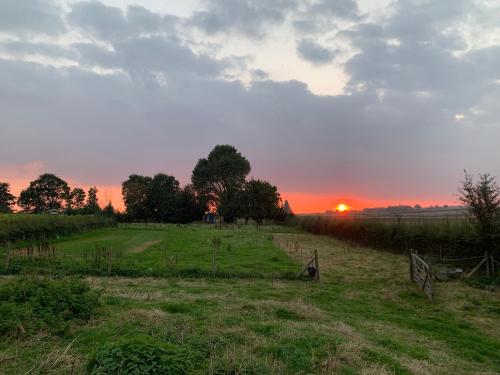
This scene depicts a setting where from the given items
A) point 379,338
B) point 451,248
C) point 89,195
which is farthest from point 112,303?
point 89,195

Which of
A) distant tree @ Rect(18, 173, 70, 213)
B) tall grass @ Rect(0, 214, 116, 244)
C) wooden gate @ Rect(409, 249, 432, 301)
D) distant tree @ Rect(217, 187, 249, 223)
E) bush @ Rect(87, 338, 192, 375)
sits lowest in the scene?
wooden gate @ Rect(409, 249, 432, 301)

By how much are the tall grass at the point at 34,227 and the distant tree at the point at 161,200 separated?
39829mm

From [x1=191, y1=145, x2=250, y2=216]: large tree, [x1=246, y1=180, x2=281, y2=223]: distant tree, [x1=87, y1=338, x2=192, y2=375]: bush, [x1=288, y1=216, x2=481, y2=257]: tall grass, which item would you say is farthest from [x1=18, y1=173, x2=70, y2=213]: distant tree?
[x1=87, y1=338, x2=192, y2=375]: bush

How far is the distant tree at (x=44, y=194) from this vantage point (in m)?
87.3

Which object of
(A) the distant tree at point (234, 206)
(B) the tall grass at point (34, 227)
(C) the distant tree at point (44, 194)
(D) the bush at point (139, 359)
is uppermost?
(C) the distant tree at point (44, 194)

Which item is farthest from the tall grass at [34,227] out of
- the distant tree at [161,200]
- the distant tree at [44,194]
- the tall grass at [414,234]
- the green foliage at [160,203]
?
the distant tree at [44,194]

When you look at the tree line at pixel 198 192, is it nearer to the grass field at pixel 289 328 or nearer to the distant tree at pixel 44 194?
the distant tree at pixel 44 194

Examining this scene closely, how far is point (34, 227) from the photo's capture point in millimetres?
30828

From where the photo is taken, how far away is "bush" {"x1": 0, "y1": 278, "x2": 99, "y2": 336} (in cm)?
651

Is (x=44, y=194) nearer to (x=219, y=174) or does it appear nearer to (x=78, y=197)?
(x=78, y=197)

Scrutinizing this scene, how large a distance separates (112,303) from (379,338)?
6.89m

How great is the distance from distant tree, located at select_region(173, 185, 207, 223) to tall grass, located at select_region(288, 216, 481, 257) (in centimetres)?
5045

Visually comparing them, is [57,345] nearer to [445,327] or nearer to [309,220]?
[445,327]

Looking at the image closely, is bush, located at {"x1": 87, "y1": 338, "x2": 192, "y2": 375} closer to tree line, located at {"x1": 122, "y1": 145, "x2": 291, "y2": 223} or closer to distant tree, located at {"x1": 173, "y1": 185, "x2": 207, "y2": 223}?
tree line, located at {"x1": 122, "y1": 145, "x2": 291, "y2": 223}
